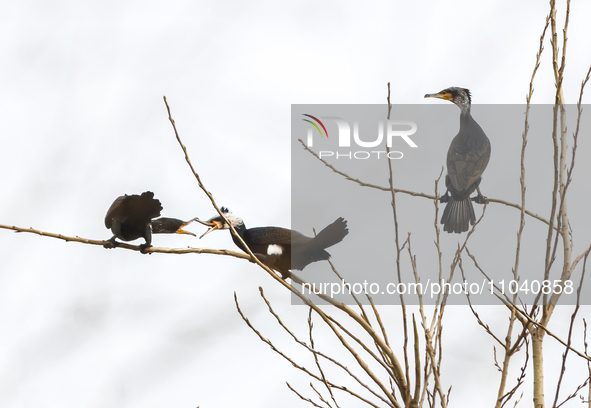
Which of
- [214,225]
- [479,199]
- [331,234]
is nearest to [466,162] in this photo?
[479,199]

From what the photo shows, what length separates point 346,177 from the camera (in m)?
3.22

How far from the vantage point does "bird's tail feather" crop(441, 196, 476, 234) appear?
4.57 m

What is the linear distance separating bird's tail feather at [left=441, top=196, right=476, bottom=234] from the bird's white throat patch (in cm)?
217

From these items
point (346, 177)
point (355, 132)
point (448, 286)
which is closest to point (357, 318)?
point (448, 286)

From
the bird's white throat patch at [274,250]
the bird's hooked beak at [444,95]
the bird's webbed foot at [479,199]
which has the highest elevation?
the bird's hooked beak at [444,95]

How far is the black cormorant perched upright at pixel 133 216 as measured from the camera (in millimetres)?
2447

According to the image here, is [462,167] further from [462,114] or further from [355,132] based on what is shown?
[355,132]

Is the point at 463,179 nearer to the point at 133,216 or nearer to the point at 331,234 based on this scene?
the point at 331,234

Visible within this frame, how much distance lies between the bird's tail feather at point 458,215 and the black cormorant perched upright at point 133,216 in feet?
9.49

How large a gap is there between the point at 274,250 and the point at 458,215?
93.6 inches

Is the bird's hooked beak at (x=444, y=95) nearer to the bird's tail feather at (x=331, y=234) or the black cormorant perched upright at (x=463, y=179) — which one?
the black cormorant perched upright at (x=463, y=179)

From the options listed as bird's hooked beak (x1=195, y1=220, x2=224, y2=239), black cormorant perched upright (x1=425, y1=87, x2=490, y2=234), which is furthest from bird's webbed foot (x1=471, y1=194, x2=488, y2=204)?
Result: bird's hooked beak (x1=195, y1=220, x2=224, y2=239)

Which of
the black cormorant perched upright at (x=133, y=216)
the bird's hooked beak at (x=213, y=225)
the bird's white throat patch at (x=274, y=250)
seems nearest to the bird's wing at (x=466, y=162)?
the bird's white throat patch at (x=274, y=250)

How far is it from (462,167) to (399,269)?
310cm
